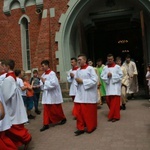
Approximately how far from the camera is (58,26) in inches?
458

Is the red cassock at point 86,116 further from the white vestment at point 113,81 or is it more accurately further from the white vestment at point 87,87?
the white vestment at point 113,81

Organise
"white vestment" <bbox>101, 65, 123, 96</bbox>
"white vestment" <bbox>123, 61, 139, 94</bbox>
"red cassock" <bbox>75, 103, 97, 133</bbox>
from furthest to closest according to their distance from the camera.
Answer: "white vestment" <bbox>123, 61, 139, 94</bbox> → "white vestment" <bbox>101, 65, 123, 96</bbox> → "red cassock" <bbox>75, 103, 97, 133</bbox>

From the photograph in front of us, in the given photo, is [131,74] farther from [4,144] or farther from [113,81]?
[4,144]

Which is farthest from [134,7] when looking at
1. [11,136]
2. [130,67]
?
[11,136]

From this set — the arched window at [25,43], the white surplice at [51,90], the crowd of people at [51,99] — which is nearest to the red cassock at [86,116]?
the crowd of people at [51,99]

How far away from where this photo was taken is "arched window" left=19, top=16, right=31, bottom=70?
13.1 meters

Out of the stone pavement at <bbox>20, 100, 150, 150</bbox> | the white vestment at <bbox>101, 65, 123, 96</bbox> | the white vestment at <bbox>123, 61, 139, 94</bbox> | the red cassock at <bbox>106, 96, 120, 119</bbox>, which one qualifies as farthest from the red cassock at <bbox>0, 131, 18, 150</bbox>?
the white vestment at <bbox>123, 61, 139, 94</bbox>

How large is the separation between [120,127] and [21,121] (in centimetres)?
255

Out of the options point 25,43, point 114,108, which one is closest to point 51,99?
point 114,108

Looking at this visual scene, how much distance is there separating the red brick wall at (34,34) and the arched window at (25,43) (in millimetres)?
185

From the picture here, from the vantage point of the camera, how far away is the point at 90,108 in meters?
6.04

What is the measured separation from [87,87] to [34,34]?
740 cm

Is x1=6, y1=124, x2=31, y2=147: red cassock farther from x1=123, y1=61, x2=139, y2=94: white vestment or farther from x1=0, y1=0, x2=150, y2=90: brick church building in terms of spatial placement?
x1=0, y1=0, x2=150, y2=90: brick church building

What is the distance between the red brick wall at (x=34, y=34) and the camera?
1155cm
